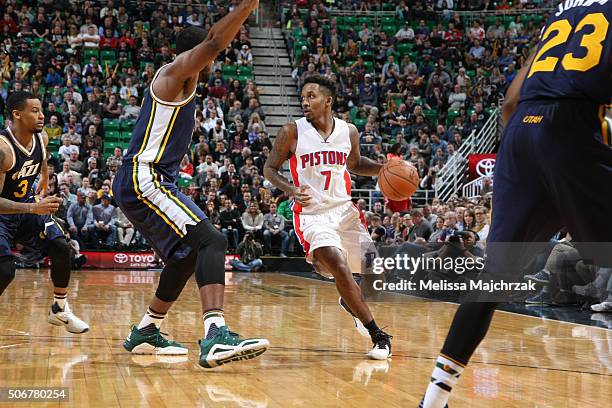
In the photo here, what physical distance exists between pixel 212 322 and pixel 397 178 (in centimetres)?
215

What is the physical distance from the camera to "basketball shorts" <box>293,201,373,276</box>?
5609 millimetres

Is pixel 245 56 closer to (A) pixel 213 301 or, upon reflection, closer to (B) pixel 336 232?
(B) pixel 336 232

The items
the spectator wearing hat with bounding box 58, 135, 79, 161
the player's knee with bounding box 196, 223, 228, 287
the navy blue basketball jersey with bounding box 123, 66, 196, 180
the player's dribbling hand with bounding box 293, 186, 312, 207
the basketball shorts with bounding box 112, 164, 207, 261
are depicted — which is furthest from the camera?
the spectator wearing hat with bounding box 58, 135, 79, 161

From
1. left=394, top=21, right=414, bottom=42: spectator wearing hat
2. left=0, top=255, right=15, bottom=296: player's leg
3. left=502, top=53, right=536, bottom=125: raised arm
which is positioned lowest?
left=0, top=255, right=15, bottom=296: player's leg

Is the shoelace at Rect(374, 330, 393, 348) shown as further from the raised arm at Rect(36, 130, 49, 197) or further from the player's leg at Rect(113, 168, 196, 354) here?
the raised arm at Rect(36, 130, 49, 197)

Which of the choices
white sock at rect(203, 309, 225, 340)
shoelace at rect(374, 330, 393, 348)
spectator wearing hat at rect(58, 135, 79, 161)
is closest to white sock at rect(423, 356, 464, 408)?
white sock at rect(203, 309, 225, 340)

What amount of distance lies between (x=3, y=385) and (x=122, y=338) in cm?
Result: 193

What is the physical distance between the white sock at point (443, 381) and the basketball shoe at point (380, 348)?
216cm

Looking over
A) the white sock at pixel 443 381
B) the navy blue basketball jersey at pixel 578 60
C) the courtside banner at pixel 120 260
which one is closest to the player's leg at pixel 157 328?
the white sock at pixel 443 381

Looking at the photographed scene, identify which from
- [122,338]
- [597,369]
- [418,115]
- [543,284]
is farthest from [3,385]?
[418,115]

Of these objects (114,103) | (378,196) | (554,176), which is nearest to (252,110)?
(114,103)

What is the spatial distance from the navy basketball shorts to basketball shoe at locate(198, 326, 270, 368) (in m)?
1.71

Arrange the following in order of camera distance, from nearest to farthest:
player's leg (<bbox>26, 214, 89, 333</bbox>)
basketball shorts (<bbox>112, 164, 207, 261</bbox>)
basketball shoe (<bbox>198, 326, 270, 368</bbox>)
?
basketball shoe (<bbox>198, 326, 270, 368</bbox>), basketball shorts (<bbox>112, 164, 207, 261</bbox>), player's leg (<bbox>26, 214, 89, 333</bbox>)

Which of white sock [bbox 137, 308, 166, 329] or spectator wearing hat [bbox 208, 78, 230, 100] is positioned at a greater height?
spectator wearing hat [bbox 208, 78, 230, 100]
